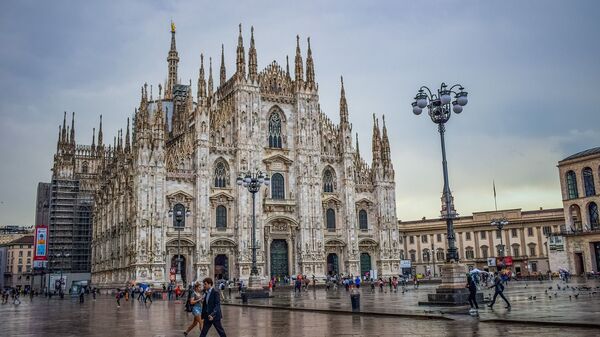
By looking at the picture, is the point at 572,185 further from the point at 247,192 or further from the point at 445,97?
the point at 445,97

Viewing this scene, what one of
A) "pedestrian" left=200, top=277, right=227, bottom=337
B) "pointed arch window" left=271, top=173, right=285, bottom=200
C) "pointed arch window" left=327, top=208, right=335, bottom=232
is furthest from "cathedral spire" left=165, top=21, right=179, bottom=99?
"pedestrian" left=200, top=277, right=227, bottom=337

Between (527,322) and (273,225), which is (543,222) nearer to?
(273,225)

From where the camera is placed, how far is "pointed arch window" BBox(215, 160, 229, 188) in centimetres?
5541

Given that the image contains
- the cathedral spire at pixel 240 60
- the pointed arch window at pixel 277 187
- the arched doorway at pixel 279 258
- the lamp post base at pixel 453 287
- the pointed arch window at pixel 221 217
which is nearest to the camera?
the lamp post base at pixel 453 287

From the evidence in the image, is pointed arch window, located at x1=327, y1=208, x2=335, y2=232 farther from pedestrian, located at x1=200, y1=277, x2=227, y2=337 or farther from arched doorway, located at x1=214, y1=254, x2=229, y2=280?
pedestrian, located at x1=200, y1=277, x2=227, y2=337

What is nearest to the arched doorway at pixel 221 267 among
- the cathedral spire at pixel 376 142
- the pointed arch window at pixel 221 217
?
the pointed arch window at pixel 221 217

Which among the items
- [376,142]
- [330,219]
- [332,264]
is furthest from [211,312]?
[376,142]

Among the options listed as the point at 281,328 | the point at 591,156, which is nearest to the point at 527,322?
the point at 281,328

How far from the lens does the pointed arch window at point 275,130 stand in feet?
194

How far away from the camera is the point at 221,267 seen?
54.4 metres

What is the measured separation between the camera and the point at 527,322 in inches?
603

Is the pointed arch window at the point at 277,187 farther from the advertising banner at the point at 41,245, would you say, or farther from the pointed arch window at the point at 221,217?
the advertising banner at the point at 41,245

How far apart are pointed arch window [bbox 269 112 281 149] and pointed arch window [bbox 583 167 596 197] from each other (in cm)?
3214

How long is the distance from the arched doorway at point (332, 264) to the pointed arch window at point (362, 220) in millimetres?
4510
